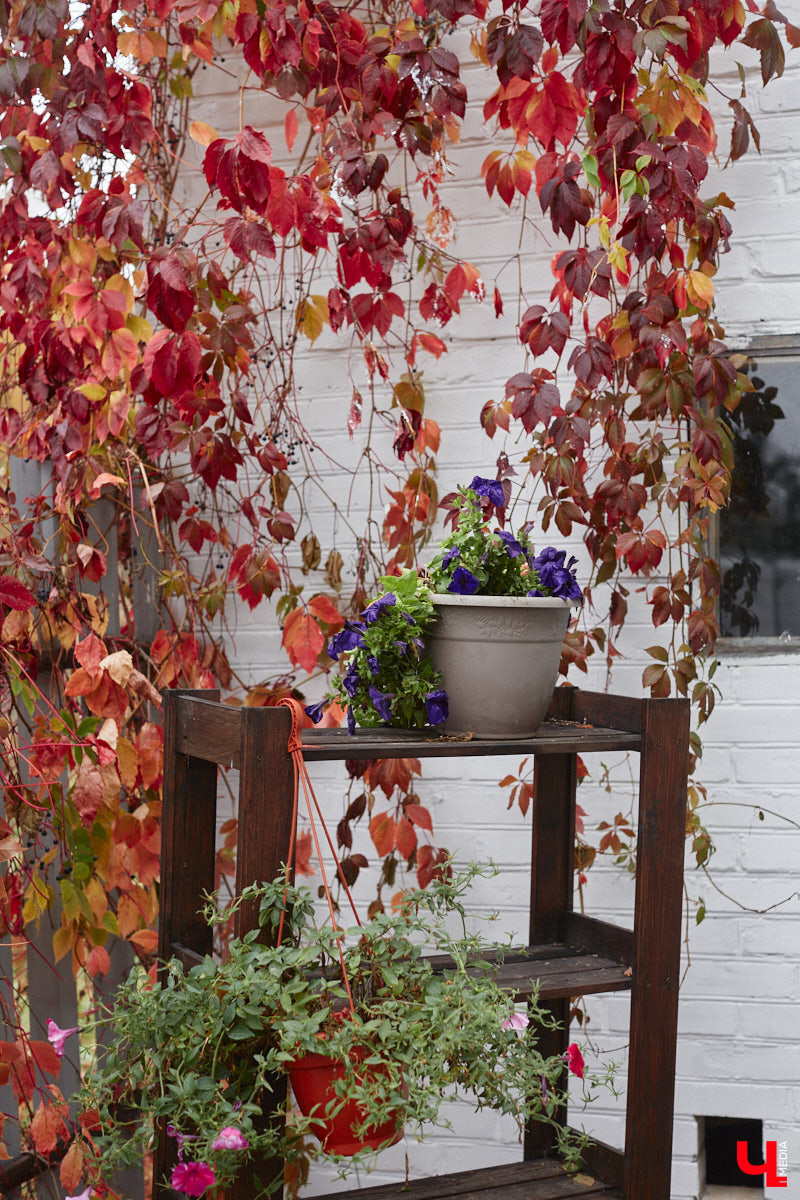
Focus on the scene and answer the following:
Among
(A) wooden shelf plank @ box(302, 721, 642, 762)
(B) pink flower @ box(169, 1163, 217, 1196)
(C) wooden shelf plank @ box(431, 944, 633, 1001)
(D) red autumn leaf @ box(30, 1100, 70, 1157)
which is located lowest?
(D) red autumn leaf @ box(30, 1100, 70, 1157)

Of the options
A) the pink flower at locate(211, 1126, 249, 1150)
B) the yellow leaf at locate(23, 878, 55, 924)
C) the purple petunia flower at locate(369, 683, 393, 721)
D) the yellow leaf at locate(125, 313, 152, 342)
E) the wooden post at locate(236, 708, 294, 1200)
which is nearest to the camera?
the pink flower at locate(211, 1126, 249, 1150)

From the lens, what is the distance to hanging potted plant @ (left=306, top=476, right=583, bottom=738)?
1.26m

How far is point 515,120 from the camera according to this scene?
5.53 ft

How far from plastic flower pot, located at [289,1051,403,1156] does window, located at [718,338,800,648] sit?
3.25 feet

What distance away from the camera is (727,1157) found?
6.15 ft

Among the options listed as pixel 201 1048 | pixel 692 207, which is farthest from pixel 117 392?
pixel 201 1048

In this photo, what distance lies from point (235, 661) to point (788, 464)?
3.08ft

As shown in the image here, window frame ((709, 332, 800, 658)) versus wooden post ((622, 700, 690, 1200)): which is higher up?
window frame ((709, 332, 800, 658))

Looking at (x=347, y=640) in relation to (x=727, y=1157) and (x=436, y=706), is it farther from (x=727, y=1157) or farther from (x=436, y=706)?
(x=727, y=1157)

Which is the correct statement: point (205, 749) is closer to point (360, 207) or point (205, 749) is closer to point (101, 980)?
point (101, 980)

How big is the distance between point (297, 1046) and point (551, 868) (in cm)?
55

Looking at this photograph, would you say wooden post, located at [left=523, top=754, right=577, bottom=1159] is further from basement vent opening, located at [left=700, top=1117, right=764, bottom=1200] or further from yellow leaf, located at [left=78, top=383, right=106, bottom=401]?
yellow leaf, located at [left=78, top=383, right=106, bottom=401]

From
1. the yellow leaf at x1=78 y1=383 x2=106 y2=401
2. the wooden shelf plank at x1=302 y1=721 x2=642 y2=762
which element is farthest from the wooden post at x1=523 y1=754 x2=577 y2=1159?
the yellow leaf at x1=78 y1=383 x2=106 y2=401

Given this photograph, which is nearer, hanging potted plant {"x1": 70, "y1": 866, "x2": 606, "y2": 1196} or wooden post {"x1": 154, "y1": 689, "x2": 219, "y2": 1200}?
hanging potted plant {"x1": 70, "y1": 866, "x2": 606, "y2": 1196}
